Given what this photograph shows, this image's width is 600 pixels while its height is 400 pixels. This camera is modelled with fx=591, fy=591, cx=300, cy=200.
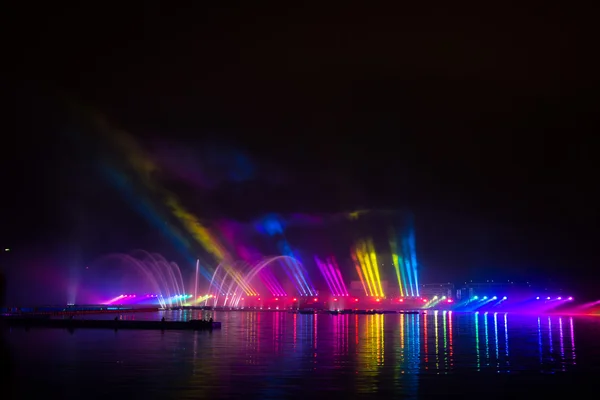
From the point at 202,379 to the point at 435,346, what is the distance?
21.2 m

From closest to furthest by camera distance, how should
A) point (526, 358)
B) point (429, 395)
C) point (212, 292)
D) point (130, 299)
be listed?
point (429, 395) → point (526, 358) → point (212, 292) → point (130, 299)

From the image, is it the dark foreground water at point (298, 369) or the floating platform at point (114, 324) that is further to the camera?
the floating platform at point (114, 324)

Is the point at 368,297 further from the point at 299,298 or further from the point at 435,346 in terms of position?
the point at 435,346

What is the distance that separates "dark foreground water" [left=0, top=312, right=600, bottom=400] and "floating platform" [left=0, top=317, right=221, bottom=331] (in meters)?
14.6

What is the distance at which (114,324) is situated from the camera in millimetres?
62969

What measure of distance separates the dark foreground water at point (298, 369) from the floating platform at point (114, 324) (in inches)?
576

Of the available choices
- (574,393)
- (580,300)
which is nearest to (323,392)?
(574,393)

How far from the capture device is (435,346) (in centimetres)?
4119

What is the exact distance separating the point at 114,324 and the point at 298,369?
39939 millimetres

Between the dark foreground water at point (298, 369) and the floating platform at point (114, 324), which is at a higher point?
the floating platform at point (114, 324)

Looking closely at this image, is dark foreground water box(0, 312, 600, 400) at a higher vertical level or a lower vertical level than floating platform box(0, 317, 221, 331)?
lower

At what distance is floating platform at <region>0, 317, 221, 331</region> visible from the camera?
196ft

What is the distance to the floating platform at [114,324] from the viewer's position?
5982cm

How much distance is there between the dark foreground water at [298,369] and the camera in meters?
22.5
